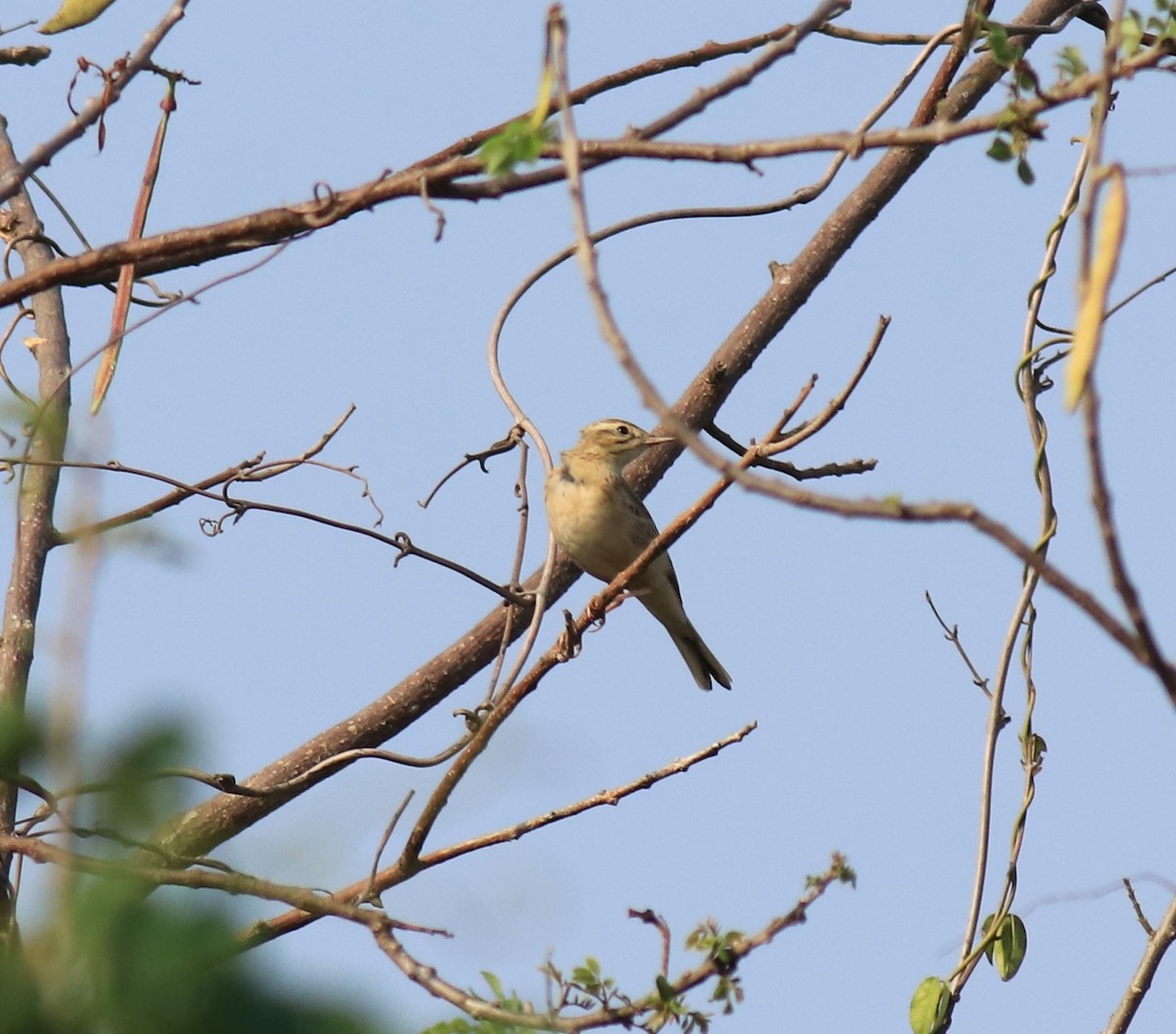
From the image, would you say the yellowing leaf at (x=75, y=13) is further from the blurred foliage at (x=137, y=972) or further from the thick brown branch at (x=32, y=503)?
the blurred foliage at (x=137, y=972)

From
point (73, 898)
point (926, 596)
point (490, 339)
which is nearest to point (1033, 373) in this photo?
point (926, 596)

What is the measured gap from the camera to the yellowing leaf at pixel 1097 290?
5.43 feet

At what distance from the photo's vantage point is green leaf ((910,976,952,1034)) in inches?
146

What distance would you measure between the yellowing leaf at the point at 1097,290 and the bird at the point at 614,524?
4428 millimetres

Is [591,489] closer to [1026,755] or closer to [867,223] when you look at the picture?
[867,223]

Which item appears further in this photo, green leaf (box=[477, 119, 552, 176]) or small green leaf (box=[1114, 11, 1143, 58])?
small green leaf (box=[1114, 11, 1143, 58])

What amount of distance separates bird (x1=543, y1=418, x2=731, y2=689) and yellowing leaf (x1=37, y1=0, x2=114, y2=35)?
2.91 meters

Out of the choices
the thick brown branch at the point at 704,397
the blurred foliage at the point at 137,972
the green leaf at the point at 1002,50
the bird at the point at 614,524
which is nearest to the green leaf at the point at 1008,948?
the thick brown branch at the point at 704,397

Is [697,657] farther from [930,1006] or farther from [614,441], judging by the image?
[930,1006]

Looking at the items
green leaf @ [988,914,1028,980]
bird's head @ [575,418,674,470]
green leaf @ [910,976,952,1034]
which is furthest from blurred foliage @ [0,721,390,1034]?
bird's head @ [575,418,674,470]

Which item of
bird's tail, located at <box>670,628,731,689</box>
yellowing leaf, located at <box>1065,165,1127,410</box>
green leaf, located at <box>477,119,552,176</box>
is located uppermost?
bird's tail, located at <box>670,628,731,689</box>

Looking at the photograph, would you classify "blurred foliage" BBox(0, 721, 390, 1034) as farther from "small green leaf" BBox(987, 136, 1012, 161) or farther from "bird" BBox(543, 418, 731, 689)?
"bird" BBox(543, 418, 731, 689)

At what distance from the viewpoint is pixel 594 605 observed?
4484 millimetres

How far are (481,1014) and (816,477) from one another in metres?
2.45
